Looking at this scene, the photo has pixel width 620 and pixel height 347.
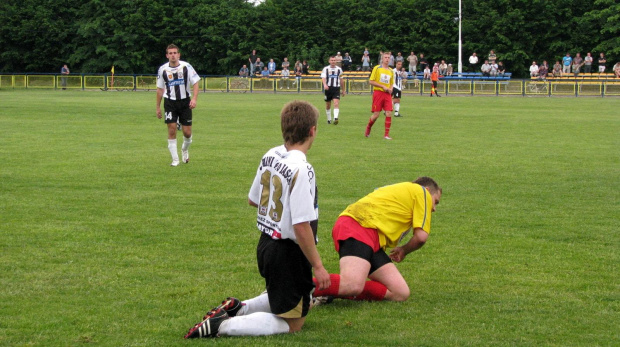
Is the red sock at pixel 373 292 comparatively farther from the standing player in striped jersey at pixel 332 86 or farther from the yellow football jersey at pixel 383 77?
the standing player in striped jersey at pixel 332 86

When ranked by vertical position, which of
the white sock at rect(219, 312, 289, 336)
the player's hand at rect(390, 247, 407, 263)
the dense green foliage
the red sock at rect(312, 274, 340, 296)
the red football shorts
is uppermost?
the dense green foliage

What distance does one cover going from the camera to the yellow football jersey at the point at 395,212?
5465 millimetres

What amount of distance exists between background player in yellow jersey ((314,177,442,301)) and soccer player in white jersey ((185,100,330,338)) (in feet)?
2.14

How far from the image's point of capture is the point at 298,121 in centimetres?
441

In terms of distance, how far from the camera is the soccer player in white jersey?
4316mm

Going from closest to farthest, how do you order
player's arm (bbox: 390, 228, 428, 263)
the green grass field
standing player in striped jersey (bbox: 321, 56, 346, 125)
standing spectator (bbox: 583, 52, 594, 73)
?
the green grass field, player's arm (bbox: 390, 228, 428, 263), standing player in striped jersey (bbox: 321, 56, 346, 125), standing spectator (bbox: 583, 52, 594, 73)

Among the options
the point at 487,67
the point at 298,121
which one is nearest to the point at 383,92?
the point at 298,121

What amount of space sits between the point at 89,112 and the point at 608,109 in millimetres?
19827

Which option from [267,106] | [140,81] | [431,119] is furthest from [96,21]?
[431,119]

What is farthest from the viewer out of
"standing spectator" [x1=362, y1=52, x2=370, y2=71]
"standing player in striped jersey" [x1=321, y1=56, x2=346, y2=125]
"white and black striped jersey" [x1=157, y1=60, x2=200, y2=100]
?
"standing spectator" [x1=362, y1=52, x2=370, y2=71]

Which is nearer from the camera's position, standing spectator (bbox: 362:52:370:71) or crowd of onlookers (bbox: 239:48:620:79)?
crowd of onlookers (bbox: 239:48:620:79)

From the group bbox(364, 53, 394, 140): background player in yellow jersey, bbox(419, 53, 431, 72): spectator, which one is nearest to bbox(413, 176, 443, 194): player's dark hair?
bbox(364, 53, 394, 140): background player in yellow jersey

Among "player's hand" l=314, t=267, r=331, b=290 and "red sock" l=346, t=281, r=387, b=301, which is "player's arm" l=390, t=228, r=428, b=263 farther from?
"player's hand" l=314, t=267, r=331, b=290

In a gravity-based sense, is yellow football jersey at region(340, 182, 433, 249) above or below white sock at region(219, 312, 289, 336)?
above
